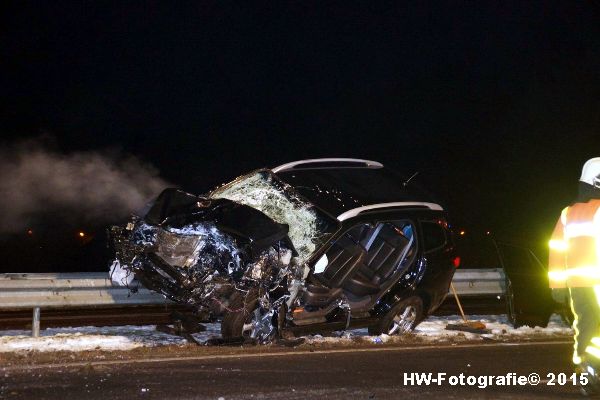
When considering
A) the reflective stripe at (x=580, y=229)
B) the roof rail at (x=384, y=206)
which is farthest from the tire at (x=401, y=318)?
the reflective stripe at (x=580, y=229)

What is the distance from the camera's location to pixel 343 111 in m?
60.2

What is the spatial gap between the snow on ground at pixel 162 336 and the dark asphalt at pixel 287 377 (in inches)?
31.8

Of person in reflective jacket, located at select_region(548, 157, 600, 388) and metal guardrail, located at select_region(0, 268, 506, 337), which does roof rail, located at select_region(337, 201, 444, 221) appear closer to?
metal guardrail, located at select_region(0, 268, 506, 337)

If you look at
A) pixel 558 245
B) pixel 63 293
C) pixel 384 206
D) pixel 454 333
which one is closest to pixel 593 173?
pixel 558 245

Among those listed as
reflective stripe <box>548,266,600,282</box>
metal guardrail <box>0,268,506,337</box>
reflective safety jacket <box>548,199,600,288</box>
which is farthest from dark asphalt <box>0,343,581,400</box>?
metal guardrail <box>0,268,506,337</box>

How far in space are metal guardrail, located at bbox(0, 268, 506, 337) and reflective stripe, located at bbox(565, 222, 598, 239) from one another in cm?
468

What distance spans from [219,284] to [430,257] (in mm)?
Result: 2918

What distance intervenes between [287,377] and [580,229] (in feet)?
9.28

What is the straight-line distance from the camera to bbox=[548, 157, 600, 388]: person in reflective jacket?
17.9ft

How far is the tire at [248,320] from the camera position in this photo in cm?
767

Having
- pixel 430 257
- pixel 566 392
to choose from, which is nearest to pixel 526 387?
pixel 566 392

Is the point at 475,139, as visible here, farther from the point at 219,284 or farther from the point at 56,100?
the point at 219,284

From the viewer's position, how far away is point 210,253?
24.9ft

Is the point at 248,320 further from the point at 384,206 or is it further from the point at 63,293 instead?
the point at 63,293
